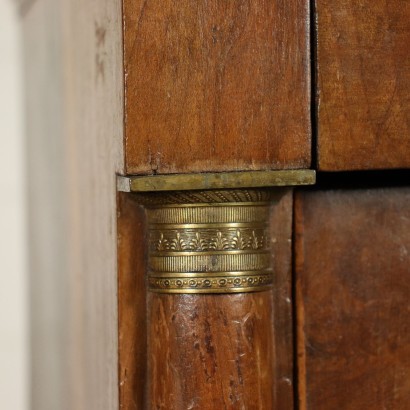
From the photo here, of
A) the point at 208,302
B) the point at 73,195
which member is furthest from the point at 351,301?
the point at 73,195

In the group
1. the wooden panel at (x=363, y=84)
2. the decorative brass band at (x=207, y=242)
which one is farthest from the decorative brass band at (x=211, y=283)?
the wooden panel at (x=363, y=84)

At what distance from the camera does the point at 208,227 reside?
2.72 feet

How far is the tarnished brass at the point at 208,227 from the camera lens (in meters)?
0.82

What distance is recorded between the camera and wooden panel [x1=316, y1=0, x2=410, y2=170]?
2.78 ft

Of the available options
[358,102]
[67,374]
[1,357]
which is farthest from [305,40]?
[1,357]

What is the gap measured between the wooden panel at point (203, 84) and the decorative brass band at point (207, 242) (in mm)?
29

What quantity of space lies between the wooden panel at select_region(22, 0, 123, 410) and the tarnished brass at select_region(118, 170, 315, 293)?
6cm

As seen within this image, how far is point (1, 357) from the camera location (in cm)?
154

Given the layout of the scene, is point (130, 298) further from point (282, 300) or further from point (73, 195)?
point (73, 195)

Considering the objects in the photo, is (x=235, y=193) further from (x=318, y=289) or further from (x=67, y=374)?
(x=67, y=374)

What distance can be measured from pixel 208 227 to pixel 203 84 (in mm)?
120

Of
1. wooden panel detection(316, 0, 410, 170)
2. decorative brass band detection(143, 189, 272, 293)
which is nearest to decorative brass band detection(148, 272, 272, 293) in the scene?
decorative brass band detection(143, 189, 272, 293)

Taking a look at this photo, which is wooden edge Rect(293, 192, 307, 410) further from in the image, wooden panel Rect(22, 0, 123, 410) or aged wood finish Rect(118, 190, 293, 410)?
wooden panel Rect(22, 0, 123, 410)

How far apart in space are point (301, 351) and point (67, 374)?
515 mm
